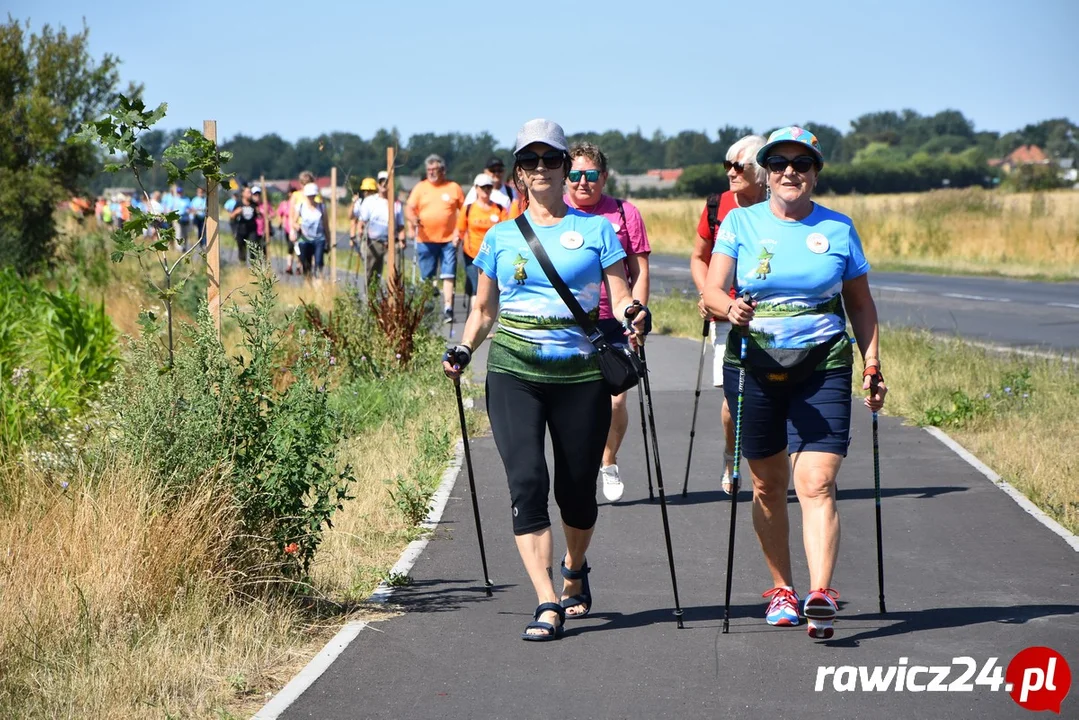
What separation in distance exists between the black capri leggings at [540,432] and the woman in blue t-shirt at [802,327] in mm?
674

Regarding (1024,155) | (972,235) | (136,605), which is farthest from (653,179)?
(136,605)

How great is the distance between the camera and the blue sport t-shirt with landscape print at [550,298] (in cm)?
636

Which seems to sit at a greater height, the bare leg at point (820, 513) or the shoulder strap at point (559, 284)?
the shoulder strap at point (559, 284)

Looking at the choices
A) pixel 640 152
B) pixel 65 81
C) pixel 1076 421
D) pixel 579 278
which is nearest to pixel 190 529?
pixel 579 278

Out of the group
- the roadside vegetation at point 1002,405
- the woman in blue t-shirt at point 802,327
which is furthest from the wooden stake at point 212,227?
the roadside vegetation at point 1002,405

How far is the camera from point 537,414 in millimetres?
6438

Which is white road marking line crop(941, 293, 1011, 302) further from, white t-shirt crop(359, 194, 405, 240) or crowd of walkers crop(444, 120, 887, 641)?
crowd of walkers crop(444, 120, 887, 641)

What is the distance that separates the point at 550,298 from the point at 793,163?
1183mm

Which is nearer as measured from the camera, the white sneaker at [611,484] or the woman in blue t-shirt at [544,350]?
the woman in blue t-shirt at [544,350]

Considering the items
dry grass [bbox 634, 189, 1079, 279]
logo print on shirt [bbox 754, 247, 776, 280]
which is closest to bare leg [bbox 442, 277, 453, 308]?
logo print on shirt [bbox 754, 247, 776, 280]

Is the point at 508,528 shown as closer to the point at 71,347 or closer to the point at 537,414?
the point at 537,414

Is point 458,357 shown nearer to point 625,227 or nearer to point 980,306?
point 625,227

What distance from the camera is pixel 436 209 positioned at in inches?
789

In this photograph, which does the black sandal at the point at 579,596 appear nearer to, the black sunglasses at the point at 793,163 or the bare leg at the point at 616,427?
the black sunglasses at the point at 793,163
